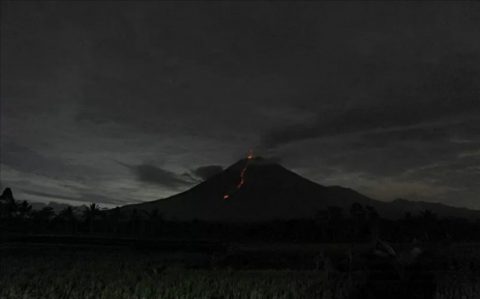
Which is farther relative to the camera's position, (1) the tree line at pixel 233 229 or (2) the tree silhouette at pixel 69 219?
(2) the tree silhouette at pixel 69 219

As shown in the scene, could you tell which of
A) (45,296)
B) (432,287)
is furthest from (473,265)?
(45,296)

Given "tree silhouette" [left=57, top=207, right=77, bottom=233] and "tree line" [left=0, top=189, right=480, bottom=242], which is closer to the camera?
"tree line" [left=0, top=189, right=480, bottom=242]

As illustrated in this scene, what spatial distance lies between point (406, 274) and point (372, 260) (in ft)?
29.0

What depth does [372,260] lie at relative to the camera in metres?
45.8

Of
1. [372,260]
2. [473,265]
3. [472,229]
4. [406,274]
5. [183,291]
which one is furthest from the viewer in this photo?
[472,229]

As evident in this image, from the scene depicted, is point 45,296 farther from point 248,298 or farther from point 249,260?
point 249,260

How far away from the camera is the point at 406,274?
121ft

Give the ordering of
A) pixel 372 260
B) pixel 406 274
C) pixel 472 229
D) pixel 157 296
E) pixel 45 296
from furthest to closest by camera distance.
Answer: pixel 472 229 → pixel 372 260 → pixel 406 274 → pixel 157 296 → pixel 45 296

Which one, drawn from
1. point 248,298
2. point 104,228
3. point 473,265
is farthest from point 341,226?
point 248,298

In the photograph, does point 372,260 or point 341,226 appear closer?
point 372,260

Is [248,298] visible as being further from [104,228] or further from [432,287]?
[104,228]

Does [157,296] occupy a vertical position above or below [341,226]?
below

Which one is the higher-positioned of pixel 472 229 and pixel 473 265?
pixel 472 229

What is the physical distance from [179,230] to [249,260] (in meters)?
93.1
